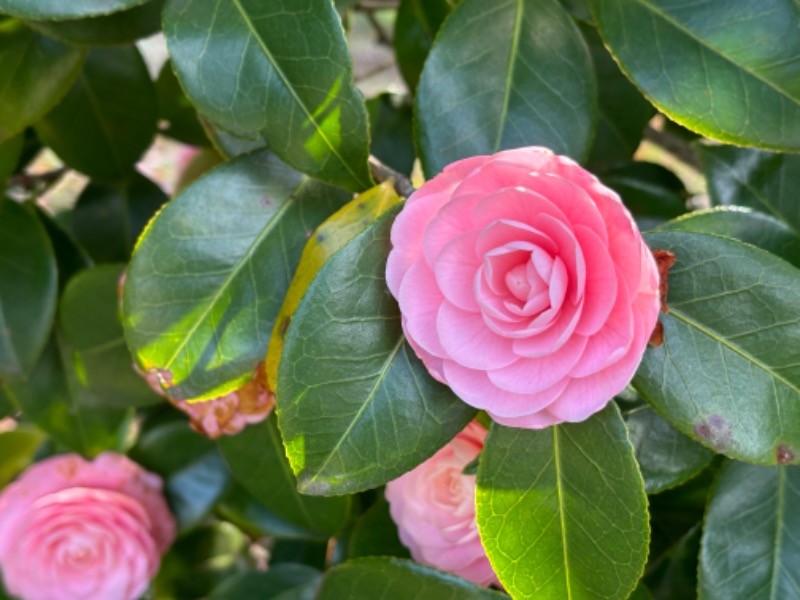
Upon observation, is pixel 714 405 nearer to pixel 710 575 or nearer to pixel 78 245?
pixel 710 575

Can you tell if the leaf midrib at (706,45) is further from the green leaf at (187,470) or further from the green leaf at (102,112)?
the green leaf at (187,470)

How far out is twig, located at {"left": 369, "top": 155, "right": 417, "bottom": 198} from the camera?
633 mm

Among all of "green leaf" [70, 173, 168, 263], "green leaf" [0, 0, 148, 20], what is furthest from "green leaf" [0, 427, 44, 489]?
"green leaf" [0, 0, 148, 20]

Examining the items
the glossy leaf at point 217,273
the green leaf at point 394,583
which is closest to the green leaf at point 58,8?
the glossy leaf at point 217,273

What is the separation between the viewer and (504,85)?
0.65 metres

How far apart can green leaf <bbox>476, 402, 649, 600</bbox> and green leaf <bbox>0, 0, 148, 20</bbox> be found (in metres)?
0.37

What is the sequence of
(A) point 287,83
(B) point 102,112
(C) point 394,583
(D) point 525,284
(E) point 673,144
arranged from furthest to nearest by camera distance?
(E) point 673,144 < (B) point 102,112 < (C) point 394,583 < (A) point 287,83 < (D) point 525,284

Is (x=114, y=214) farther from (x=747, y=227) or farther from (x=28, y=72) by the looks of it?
(x=747, y=227)

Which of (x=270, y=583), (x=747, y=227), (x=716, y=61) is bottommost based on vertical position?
(x=270, y=583)

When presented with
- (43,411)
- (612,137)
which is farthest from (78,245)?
(612,137)

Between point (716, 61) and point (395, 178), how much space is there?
226mm

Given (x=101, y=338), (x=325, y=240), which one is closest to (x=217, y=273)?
(x=325, y=240)

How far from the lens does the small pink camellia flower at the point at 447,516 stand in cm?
73

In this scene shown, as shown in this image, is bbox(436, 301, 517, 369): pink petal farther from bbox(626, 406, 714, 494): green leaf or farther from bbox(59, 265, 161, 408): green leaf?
bbox(59, 265, 161, 408): green leaf
